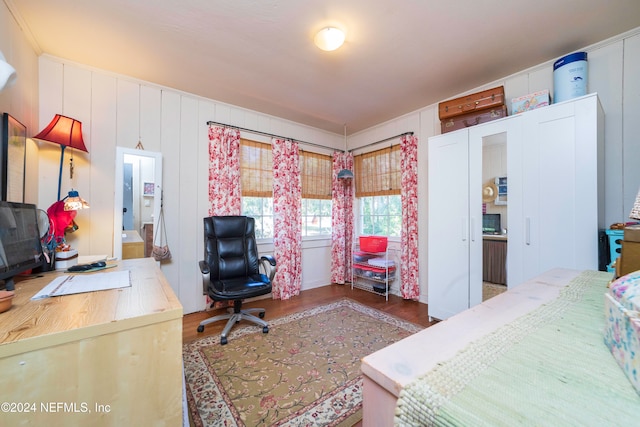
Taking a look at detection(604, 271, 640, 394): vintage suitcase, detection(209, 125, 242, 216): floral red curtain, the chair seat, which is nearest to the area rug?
the chair seat

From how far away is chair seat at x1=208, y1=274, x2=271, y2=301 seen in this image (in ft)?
7.14

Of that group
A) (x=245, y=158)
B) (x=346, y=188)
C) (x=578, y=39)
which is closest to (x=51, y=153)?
(x=245, y=158)

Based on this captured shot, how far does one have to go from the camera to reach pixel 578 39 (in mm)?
1905

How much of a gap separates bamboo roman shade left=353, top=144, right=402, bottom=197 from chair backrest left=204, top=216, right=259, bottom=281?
6.33 feet

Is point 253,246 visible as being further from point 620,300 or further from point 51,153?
point 620,300

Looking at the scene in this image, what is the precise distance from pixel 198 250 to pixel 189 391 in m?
1.59

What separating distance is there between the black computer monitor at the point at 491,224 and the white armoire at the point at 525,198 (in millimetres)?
44

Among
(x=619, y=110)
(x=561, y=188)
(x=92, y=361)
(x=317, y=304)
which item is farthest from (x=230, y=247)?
(x=619, y=110)

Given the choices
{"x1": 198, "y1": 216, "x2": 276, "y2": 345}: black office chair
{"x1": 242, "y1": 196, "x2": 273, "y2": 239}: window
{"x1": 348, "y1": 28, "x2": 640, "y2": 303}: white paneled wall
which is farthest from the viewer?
{"x1": 242, "y1": 196, "x2": 273, "y2": 239}: window

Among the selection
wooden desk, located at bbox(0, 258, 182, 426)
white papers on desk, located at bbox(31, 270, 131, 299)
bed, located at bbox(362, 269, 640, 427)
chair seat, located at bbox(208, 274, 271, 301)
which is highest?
bed, located at bbox(362, 269, 640, 427)

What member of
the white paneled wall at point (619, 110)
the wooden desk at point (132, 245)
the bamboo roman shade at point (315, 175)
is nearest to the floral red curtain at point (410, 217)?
the bamboo roman shade at point (315, 175)

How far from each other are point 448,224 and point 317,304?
1800 mm

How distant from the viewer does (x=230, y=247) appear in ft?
8.71

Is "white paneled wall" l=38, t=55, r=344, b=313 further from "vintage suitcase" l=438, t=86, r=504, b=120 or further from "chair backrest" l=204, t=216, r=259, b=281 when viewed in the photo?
"vintage suitcase" l=438, t=86, r=504, b=120
